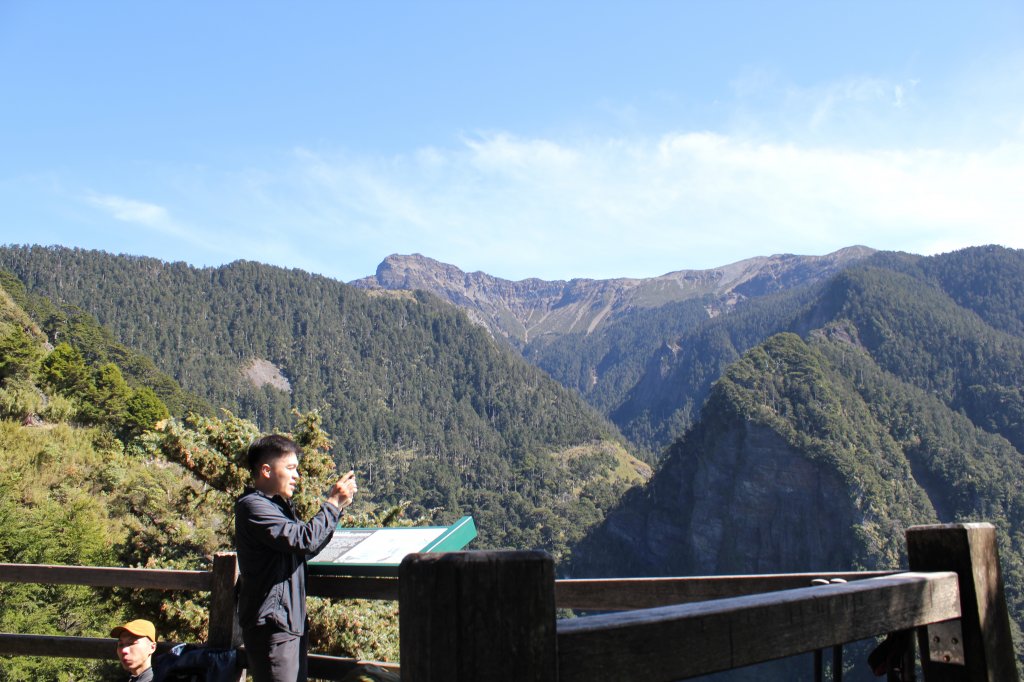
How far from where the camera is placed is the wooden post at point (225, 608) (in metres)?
2.80

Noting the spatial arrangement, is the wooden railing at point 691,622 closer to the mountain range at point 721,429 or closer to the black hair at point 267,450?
the black hair at point 267,450

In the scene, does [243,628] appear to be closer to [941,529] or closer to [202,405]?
[941,529]

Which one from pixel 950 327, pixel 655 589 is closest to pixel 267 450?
pixel 655 589

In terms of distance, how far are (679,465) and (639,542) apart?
1695cm

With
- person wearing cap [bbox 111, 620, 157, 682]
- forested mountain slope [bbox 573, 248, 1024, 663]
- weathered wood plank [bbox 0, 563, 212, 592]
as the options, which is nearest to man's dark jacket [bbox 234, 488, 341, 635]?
weathered wood plank [bbox 0, 563, 212, 592]

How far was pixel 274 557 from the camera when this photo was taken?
250 cm

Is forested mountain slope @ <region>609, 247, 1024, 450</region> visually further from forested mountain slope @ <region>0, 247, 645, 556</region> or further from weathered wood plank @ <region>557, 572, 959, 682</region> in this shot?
weathered wood plank @ <region>557, 572, 959, 682</region>

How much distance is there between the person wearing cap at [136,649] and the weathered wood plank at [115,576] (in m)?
0.22

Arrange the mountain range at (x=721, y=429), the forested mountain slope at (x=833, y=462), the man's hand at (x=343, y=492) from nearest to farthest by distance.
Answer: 1. the man's hand at (x=343, y=492)
2. the forested mountain slope at (x=833, y=462)
3. the mountain range at (x=721, y=429)

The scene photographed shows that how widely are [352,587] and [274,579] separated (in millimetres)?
270

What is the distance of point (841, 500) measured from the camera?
377ft

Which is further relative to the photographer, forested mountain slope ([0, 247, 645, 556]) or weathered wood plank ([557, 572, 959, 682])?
forested mountain slope ([0, 247, 645, 556])

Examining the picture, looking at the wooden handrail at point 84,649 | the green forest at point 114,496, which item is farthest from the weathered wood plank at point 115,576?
the green forest at point 114,496

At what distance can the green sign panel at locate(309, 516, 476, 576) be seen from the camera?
7.89ft
